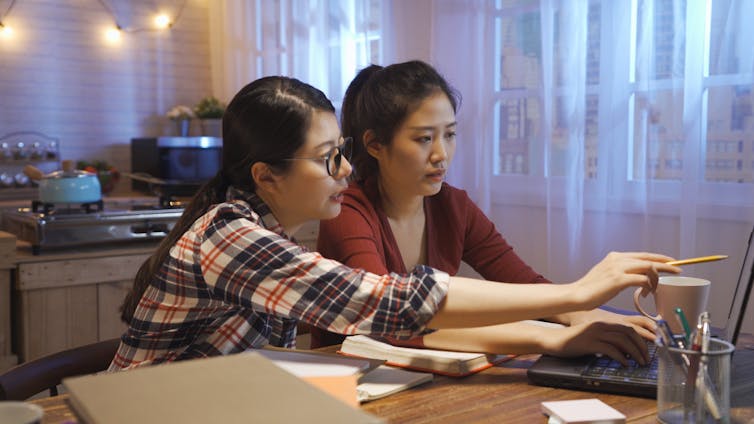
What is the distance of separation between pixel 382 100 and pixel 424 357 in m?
0.71

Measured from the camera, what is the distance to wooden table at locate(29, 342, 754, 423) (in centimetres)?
91

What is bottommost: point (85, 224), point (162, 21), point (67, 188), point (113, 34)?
point (85, 224)

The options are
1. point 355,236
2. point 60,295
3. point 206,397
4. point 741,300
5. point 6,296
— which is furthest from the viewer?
point 60,295

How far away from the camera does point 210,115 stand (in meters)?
4.39

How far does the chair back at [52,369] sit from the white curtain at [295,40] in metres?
2.35

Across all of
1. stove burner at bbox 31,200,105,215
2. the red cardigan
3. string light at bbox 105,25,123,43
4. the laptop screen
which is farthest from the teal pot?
the laptop screen

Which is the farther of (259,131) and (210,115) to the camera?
(210,115)

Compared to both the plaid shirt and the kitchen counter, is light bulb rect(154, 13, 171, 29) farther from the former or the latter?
the plaid shirt

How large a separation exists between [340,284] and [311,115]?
36 centimetres

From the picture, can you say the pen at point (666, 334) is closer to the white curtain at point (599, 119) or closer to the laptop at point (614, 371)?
the laptop at point (614, 371)

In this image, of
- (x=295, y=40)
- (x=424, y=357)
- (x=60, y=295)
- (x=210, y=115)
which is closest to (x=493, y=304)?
(x=424, y=357)

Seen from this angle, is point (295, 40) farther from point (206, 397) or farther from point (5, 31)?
point (206, 397)

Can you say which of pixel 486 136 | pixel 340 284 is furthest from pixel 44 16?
pixel 340 284

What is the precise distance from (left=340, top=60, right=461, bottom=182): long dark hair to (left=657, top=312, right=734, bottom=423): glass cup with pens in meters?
0.88
